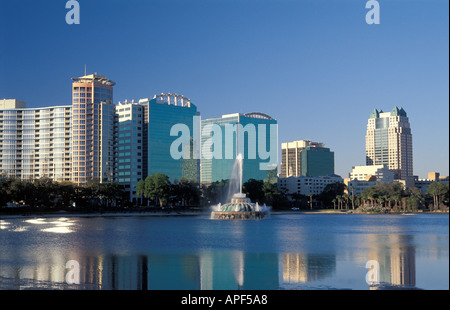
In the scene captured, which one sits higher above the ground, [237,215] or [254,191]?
[254,191]

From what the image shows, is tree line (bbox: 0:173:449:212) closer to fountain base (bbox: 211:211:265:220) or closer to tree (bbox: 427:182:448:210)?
tree (bbox: 427:182:448:210)

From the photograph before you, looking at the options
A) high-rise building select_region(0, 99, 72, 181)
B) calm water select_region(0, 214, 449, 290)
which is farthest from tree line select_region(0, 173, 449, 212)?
calm water select_region(0, 214, 449, 290)

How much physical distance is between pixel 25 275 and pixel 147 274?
6.55 metres

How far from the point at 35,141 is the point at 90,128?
2751cm

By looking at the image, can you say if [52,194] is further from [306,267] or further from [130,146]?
[306,267]

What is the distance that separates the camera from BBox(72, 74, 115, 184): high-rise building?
600ft

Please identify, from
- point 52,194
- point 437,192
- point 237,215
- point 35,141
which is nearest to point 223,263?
point 237,215

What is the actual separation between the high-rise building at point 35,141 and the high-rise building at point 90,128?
9.37 m

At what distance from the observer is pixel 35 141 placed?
197875 mm

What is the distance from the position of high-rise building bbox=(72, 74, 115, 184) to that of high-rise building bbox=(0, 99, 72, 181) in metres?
9.37
